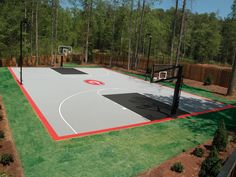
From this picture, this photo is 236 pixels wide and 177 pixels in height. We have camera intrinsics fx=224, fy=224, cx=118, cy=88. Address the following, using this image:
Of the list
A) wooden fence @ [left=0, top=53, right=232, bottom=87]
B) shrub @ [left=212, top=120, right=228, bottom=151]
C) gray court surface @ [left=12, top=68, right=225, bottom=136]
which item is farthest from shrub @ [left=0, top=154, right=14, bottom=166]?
wooden fence @ [left=0, top=53, right=232, bottom=87]

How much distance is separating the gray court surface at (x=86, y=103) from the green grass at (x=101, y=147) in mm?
948

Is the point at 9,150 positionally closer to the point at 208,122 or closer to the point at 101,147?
the point at 101,147

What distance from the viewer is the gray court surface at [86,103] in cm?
1079

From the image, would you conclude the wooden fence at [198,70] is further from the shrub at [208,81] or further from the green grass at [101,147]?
the green grass at [101,147]

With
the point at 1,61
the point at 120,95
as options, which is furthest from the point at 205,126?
the point at 1,61

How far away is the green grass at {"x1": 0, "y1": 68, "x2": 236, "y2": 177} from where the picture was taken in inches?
279

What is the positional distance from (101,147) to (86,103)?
18.6 feet

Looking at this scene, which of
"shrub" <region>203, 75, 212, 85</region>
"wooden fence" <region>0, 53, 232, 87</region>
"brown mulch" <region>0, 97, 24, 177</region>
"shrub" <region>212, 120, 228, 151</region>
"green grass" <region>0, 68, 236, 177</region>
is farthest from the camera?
"wooden fence" <region>0, 53, 232, 87</region>

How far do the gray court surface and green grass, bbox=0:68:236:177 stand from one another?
95 centimetres

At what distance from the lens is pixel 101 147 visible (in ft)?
27.9

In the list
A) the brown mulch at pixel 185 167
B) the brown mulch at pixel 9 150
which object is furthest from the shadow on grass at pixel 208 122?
the brown mulch at pixel 9 150

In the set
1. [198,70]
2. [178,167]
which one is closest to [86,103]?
[178,167]

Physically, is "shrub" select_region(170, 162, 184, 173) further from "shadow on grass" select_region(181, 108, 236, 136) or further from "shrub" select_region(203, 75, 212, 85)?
"shrub" select_region(203, 75, 212, 85)

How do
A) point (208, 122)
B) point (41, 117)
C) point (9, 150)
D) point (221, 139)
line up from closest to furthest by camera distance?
1. point (9, 150)
2. point (221, 139)
3. point (41, 117)
4. point (208, 122)
